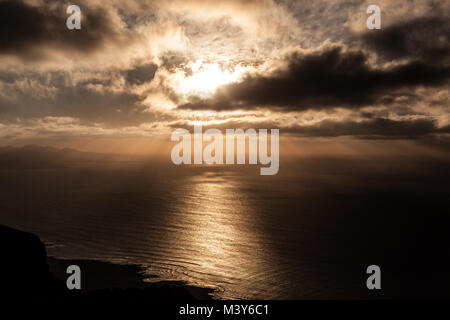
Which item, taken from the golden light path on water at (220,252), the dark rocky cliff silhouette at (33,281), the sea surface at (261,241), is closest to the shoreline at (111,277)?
the sea surface at (261,241)

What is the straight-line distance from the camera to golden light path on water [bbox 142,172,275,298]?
36.2 meters

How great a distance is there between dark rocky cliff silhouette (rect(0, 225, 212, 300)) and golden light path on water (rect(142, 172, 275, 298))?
9.79m

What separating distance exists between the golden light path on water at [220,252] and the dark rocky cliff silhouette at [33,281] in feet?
32.1

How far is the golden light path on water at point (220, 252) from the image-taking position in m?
36.2

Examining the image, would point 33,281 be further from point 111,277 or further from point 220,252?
point 220,252

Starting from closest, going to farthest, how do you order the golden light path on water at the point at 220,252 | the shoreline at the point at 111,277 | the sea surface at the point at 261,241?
the shoreline at the point at 111,277
the golden light path on water at the point at 220,252
the sea surface at the point at 261,241

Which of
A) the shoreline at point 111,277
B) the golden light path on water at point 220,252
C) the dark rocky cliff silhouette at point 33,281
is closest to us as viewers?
the dark rocky cliff silhouette at point 33,281

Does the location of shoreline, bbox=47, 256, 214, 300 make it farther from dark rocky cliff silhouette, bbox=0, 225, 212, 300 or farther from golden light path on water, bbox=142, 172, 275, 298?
dark rocky cliff silhouette, bbox=0, 225, 212, 300

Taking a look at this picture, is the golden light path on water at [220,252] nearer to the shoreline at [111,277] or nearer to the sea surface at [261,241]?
the sea surface at [261,241]

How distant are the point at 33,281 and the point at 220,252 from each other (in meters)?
29.5

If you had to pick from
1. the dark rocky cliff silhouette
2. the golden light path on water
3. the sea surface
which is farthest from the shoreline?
the dark rocky cliff silhouette

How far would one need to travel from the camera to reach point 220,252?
48.5 m
